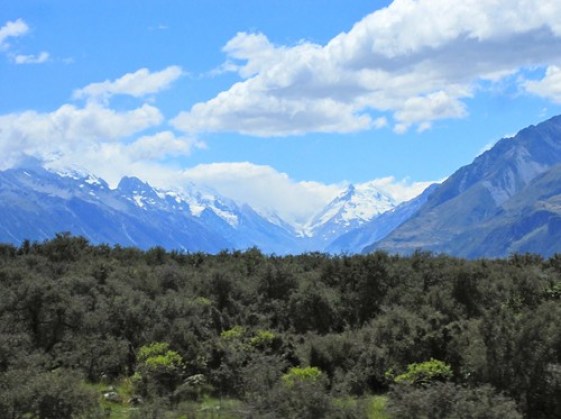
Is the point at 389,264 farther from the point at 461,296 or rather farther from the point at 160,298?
the point at 160,298

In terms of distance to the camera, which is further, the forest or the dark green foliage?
the forest

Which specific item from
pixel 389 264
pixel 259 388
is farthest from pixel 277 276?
pixel 259 388

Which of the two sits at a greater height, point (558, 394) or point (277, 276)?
point (277, 276)

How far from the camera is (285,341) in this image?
100 feet

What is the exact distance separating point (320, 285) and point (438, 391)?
21204 mm

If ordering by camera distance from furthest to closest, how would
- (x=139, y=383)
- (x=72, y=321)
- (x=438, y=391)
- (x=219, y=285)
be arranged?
1. (x=219, y=285)
2. (x=72, y=321)
3. (x=139, y=383)
4. (x=438, y=391)

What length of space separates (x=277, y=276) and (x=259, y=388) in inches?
774

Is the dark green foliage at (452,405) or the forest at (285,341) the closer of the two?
the dark green foliage at (452,405)

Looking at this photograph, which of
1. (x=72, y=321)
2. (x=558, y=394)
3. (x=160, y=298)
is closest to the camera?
(x=558, y=394)

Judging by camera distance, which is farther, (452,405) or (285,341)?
(285,341)

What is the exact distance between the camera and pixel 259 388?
21406 millimetres

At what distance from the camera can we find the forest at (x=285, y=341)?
18.9 meters

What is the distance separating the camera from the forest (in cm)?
1888

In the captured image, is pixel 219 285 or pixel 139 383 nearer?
pixel 139 383
